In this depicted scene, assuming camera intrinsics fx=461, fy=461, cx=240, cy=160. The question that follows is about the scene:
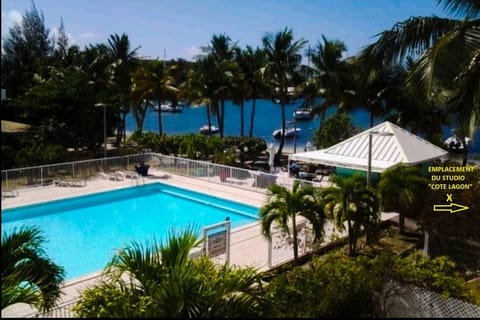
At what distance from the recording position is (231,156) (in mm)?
20266

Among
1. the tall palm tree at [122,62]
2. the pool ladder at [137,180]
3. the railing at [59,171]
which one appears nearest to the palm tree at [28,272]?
the railing at [59,171]

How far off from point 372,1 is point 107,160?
1212 centimetres

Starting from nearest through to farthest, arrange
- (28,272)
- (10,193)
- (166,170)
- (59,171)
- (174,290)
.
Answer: (174,290)
(28,272)
(10,193)
(59,171)
(166,170)

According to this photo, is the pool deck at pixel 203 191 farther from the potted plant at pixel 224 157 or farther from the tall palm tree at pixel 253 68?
the tall palm tree at pixel 253 68

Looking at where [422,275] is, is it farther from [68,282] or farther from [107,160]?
[107,160]

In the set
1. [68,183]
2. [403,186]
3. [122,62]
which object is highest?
[122,62]

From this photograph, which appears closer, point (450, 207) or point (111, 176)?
point (450, 207)

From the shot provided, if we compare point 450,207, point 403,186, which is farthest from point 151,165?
point 450,207

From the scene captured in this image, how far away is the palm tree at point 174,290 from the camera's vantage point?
3.80 metres

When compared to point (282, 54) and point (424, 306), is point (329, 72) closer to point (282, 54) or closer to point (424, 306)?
point (282, 54)

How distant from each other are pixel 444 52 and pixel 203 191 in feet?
35.9

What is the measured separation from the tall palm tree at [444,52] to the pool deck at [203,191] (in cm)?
447

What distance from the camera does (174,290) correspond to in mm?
3775

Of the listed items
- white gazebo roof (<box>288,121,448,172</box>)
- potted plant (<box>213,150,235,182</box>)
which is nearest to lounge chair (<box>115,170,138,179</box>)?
potted plant (<box>213,150,235,182</box>)
